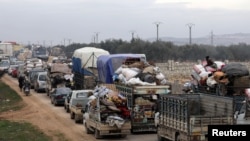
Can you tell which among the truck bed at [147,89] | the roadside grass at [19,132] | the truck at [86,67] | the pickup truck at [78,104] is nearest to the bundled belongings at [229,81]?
the truck bed at [147,89]

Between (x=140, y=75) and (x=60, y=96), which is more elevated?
(x=140, y=75)

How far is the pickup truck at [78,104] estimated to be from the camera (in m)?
27.2

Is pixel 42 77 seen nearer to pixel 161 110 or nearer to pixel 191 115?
pixel 161 110

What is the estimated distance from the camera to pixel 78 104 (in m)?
28.0

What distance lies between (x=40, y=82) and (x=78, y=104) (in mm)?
19750

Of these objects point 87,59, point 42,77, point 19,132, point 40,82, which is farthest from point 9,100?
point 19,132

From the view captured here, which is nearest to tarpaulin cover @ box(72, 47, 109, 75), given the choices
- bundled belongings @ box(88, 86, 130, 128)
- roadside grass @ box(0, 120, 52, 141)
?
roadside grass @ box(0, 120, 52, 141)

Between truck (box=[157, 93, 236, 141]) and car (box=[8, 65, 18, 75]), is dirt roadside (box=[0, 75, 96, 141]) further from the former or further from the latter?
car (box=[8, 65, 18, 75])

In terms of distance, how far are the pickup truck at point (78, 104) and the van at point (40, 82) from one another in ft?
58.9

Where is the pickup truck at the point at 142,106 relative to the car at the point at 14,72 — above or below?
above

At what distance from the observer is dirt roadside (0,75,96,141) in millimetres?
23003

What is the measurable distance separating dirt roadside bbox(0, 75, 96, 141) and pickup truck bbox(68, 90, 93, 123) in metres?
0.45

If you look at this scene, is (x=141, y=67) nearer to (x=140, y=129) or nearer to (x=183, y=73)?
(x=140, y=129)

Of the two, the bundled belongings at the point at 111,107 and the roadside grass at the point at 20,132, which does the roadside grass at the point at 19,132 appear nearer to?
the roadside grass at the point at 20,132
